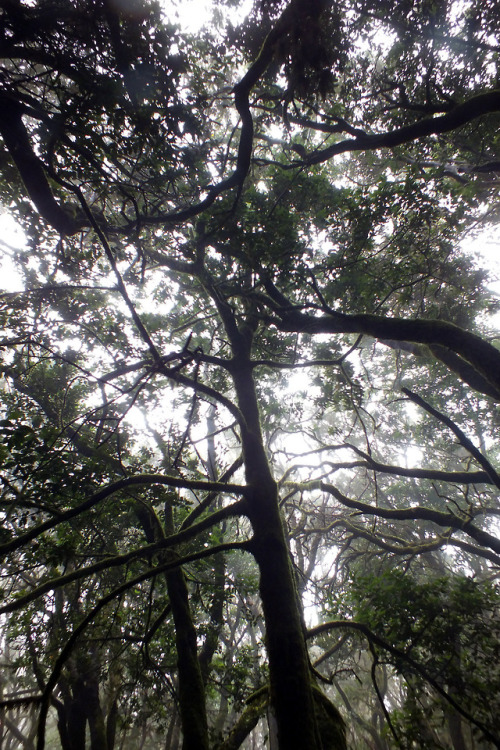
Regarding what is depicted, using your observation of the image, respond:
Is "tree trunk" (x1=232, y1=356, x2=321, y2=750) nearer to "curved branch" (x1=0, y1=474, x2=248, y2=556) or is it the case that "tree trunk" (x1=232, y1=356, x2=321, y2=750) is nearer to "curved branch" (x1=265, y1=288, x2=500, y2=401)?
"curved branch" (x1=0, y1=474, x2=248, y2=556)

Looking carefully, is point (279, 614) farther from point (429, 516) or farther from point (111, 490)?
point (429, 516)

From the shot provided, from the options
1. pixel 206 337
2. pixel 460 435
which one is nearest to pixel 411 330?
pixel 460 435

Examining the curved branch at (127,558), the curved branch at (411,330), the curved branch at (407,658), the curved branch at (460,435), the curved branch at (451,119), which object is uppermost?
the curved branch at (451,119)

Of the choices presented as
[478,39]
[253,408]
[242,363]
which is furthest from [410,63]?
[253,408]

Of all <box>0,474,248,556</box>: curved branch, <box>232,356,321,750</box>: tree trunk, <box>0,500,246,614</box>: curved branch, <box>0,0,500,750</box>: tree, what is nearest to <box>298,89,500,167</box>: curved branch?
<box>0,0,500,750</box>: tree

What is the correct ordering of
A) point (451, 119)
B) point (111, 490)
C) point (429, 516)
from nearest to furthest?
1. point (111, 490)
2. point (451, 119)
3. point (429, 516)

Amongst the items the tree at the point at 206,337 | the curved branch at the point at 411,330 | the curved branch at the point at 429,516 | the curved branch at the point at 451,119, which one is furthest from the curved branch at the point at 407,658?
the curved branch at the point at 451,119

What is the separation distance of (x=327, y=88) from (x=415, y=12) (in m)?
6.15

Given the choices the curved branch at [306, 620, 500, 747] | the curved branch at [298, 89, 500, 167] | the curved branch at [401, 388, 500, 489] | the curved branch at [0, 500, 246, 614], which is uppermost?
the curved branch at [298, 89, 500, 167]

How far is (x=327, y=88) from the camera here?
5230 mm

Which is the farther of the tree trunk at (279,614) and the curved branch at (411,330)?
the curved branch at (411,330)

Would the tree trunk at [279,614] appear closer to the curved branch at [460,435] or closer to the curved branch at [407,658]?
the curved branch at [407,658]

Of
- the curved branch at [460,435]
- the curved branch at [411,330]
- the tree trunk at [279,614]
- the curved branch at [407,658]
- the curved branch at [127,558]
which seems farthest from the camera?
the curved branch at [460,435]

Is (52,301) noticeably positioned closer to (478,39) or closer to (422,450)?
(478,39)
